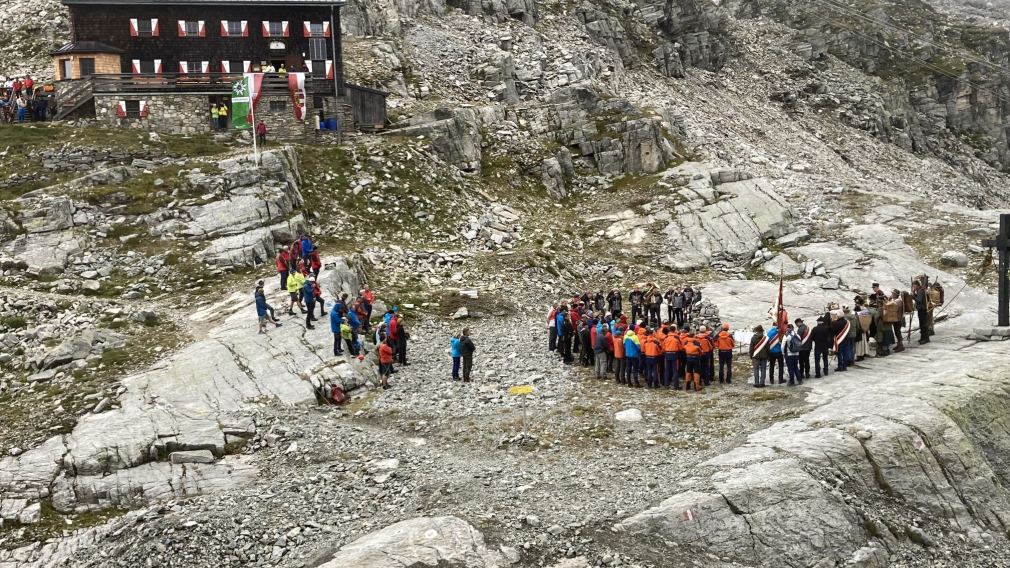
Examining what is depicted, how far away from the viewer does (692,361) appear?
98.8ft

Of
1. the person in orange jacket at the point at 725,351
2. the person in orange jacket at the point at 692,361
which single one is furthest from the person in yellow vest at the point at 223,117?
the person in orange jacket at the point at 725,351

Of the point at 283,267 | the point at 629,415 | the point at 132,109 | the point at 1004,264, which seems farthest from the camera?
the point at 132,109

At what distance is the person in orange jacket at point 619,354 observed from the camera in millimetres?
31031

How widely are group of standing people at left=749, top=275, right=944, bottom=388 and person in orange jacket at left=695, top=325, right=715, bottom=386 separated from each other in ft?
4.44

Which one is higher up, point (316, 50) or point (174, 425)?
point (316, 50)

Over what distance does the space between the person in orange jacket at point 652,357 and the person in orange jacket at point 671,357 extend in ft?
0.74

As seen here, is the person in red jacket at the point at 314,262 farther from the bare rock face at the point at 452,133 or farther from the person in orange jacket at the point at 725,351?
the bare rock face at the point at 452,133

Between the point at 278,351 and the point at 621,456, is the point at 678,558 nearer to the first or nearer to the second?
the point at 621,456

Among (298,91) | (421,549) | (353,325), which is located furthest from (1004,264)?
(298,91)

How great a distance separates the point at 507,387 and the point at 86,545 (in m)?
13.9

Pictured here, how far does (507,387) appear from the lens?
31.1 metres

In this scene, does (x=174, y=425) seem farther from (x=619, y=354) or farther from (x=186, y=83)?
(x=186, y=83)

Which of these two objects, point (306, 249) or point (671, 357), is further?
point (306, 249)

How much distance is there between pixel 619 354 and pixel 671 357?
179 centimetres
